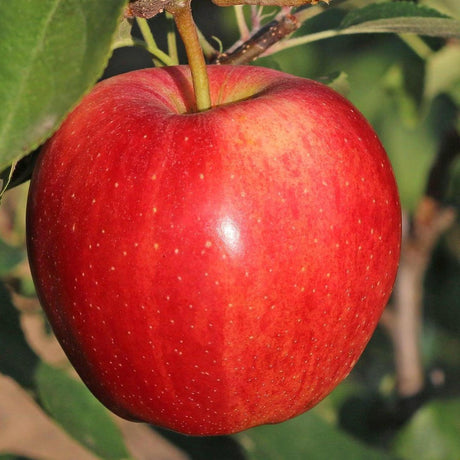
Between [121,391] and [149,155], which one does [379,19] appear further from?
[121,391]

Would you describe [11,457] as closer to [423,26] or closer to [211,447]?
[211,447]

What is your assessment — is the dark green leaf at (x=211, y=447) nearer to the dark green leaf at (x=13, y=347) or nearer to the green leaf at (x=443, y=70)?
the dark green leaf at (x=13, y=347)

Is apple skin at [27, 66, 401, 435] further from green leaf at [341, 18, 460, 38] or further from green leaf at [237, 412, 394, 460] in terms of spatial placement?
green leaf at [237, 412, 394, 460]

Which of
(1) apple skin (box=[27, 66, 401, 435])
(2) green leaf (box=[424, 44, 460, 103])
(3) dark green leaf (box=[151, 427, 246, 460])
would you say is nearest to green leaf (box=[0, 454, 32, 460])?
(3) dark green leaf (box=[151, 427, 246, 460])

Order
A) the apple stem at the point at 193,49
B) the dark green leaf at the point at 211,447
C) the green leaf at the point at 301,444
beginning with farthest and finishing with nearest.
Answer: the dark green leaf at the point at 211,447 < the green leaf at the point at 301,444 < the apple stem at the point at 193,49

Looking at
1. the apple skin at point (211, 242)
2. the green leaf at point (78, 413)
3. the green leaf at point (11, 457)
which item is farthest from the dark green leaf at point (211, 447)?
Answer: the apple skin at point (211, 242)

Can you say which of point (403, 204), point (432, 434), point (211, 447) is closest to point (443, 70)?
point (403, 204)

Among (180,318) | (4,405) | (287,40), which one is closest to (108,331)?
(180,318)
